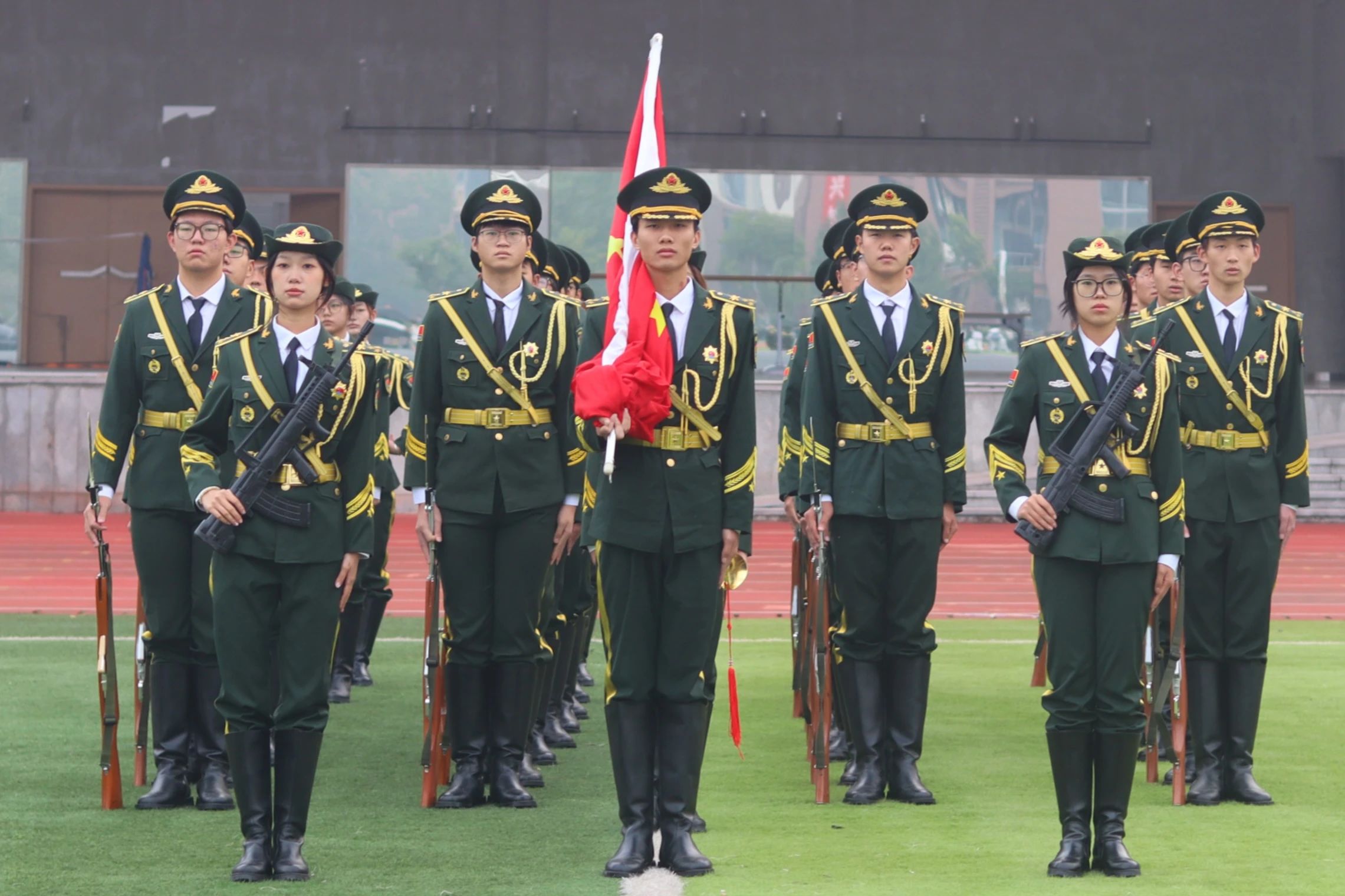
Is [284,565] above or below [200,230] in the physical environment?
below

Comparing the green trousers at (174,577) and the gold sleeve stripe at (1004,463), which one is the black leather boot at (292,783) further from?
the gold sleeve stripe at (1004,463)

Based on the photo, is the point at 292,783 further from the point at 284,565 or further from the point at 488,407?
the point at 488,407

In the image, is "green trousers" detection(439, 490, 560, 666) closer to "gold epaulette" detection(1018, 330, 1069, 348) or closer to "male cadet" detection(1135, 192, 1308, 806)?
"gold epaulette" detection(1018, 330, 1069, 348)

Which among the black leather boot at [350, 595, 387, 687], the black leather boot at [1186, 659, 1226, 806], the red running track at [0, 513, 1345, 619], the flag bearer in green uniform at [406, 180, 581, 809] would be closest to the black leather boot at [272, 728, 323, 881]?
the flag bearer in green uniform at [406, 180, 581, 809]

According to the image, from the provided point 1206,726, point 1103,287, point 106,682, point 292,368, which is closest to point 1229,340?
point 1103,287

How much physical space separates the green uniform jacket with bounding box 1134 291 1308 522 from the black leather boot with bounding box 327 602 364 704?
4.37m

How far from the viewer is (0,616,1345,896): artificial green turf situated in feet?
18.3

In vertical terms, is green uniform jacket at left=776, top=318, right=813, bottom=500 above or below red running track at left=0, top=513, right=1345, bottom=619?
above

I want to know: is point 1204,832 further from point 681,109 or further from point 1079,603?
point 681,109

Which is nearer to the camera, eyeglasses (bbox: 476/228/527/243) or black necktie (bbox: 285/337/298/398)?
black necktie (bbox: 285/337/298/398)

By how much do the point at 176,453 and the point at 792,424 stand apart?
2611mm

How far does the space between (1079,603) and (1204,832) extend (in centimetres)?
111

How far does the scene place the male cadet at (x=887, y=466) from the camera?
690cm

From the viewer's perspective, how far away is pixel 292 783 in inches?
223
